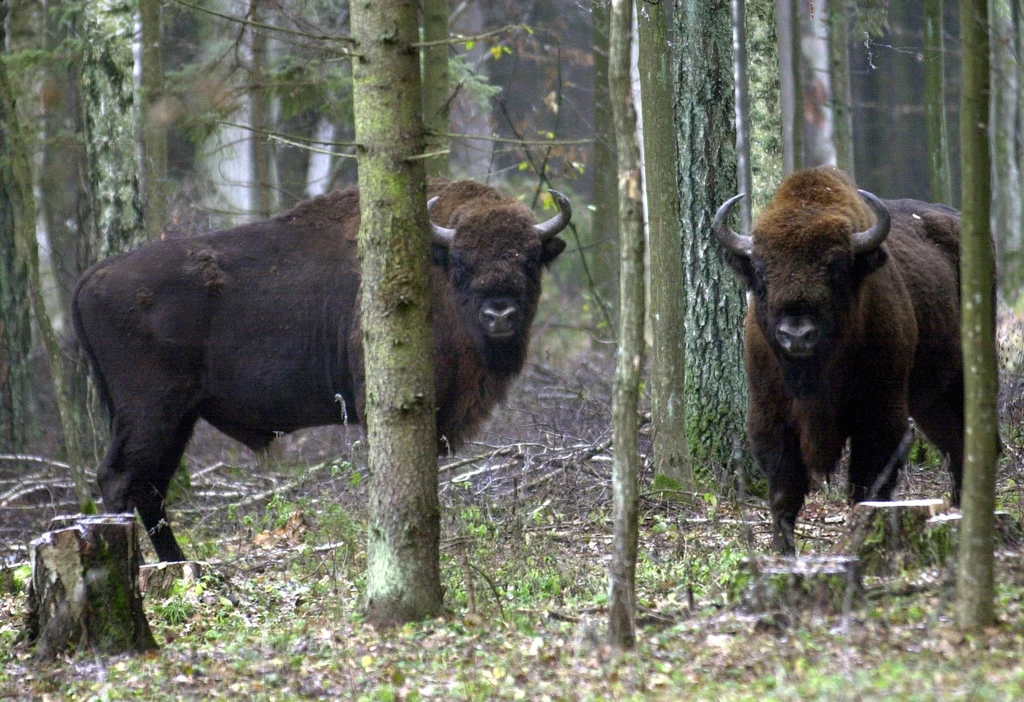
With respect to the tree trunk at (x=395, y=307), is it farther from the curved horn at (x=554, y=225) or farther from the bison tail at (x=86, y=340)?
the bison tail at (x=86, y=340)

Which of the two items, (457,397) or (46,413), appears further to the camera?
(46,413)

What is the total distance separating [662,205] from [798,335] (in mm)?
2282

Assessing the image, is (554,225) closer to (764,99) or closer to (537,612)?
(764,99)

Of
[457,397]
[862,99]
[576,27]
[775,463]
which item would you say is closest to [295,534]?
[457,397]

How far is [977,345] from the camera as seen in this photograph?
4.98 meters

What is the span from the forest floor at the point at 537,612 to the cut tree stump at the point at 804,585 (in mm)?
62

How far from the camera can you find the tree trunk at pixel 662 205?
889 cm

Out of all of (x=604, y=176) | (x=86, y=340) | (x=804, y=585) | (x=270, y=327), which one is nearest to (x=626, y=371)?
(x=804, y=585)

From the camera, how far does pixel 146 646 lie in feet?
21.8

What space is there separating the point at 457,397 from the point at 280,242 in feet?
7.01

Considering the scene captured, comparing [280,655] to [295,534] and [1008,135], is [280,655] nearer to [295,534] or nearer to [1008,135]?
[295,534]

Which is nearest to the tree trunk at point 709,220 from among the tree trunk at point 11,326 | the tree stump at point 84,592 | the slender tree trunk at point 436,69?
the slender tree trunk at point 436,69

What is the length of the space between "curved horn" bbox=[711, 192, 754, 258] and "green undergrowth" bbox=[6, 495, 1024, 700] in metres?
1.73

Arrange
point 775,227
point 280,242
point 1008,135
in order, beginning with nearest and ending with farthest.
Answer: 1. point 775,227
2. point 280,242
3. point 1008,135
